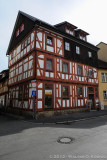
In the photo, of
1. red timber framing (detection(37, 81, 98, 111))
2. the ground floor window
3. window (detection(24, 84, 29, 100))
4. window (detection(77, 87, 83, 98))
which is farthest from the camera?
window (detection(77, 87, 83, 98))

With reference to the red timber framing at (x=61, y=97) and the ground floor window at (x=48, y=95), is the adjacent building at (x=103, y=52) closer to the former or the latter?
the red timber framing at (x=61, y=97)

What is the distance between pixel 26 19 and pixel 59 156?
1700 centimetres

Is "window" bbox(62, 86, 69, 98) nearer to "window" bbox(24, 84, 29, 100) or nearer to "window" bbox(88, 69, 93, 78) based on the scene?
"window" bbox(24, 84, 29, 100)

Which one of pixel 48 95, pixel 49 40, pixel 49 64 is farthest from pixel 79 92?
pixel 49 40

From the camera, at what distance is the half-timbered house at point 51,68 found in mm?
13258

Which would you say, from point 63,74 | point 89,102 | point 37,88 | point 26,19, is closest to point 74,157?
point 37,88

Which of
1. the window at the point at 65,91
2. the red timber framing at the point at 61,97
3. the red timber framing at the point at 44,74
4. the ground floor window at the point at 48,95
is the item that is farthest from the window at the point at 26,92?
the window at the point at 65,91

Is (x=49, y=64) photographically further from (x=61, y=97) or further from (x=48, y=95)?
(x=61, y=97)

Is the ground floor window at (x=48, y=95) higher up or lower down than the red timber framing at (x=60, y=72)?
lower down

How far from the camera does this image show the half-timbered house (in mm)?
13258

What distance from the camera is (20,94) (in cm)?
1581

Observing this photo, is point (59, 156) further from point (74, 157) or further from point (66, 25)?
point (66, 25)

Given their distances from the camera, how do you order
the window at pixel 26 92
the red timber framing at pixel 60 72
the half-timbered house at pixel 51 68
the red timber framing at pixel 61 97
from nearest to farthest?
the red timber framing at pixel 61 97, the half-timbered house at pixel 51 68, the red timber framing at pixel 60 72, the window at pixel 26 92

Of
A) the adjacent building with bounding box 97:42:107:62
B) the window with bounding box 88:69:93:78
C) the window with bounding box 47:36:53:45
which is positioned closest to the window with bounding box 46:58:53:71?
the window with bounding box 47:36:53:45
